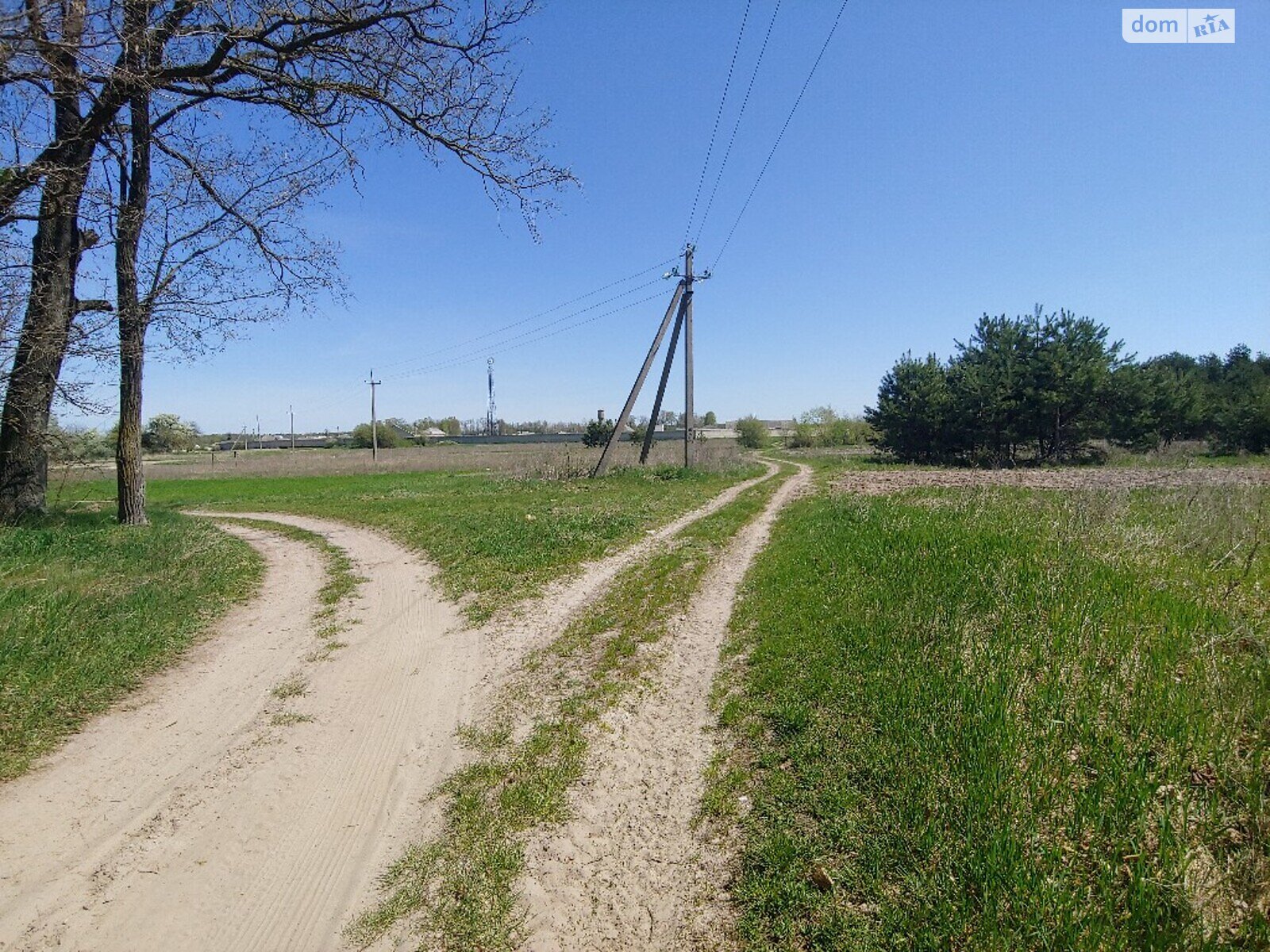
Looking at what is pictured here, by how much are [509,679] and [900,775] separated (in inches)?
136

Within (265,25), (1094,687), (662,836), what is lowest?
(662,836)

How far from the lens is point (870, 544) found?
853 cm

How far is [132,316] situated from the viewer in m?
11.0

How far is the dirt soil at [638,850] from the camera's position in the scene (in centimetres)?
275

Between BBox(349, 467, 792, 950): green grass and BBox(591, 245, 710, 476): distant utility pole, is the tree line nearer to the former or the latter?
BBox(591, 245, 710, 476): distant utility pole

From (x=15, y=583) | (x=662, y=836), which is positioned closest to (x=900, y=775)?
(x=662, y=836)

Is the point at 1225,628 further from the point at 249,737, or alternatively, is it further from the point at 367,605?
the point at 367,605

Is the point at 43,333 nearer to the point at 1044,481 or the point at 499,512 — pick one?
the point at 499,512

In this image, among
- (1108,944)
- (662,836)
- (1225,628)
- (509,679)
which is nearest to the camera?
(1108,944)

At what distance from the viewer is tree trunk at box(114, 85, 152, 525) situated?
1059cm

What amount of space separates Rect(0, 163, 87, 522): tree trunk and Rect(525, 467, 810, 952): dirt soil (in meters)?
10.5

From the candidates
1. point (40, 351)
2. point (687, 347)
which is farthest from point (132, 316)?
point (687, 347)

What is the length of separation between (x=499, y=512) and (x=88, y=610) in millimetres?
8419

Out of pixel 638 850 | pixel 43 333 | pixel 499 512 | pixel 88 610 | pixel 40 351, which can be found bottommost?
pixel 638 850
